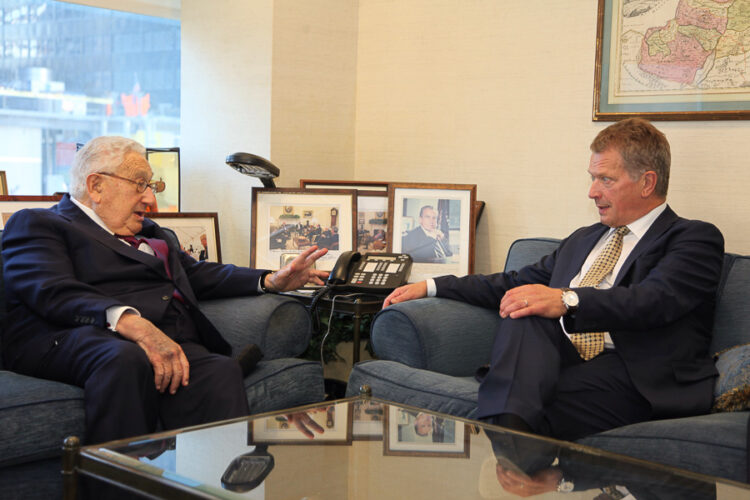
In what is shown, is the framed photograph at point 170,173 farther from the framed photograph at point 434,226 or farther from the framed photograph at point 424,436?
the framed photograph at point 424,436

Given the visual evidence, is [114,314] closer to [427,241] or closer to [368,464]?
[368,464]

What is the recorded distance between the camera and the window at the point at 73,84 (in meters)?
3.76

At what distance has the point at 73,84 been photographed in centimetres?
395

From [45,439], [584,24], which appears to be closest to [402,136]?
[584,24]

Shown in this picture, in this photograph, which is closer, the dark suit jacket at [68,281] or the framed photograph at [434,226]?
the dark suit jacket at [68,281]

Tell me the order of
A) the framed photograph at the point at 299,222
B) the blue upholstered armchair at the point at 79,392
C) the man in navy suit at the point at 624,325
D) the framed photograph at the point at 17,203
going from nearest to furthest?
the blue upholstered armchair at the point at 79,392, the man in navy suit at the point at 624,325, the framed photograph at the point at 17,203, the framed photograph at the point at 299,222

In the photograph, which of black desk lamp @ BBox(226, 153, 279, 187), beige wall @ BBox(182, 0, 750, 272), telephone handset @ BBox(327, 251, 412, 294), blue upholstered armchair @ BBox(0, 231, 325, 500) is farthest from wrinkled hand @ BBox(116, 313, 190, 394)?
beige wall @ BBox(182, 0, 750, 272)

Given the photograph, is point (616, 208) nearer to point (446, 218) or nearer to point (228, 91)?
point (446, 218)

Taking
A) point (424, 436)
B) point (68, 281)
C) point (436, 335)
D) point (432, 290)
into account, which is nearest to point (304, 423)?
point (424, 436)

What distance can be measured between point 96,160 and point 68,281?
490 millimetres

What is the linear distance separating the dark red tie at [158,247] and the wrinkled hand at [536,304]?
111cm

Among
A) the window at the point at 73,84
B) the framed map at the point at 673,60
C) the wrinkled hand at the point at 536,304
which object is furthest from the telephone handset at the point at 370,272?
the window at the point at 73,84

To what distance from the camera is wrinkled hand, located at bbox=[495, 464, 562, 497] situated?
62.7 inches

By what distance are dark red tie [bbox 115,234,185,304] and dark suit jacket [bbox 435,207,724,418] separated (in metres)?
1.29
